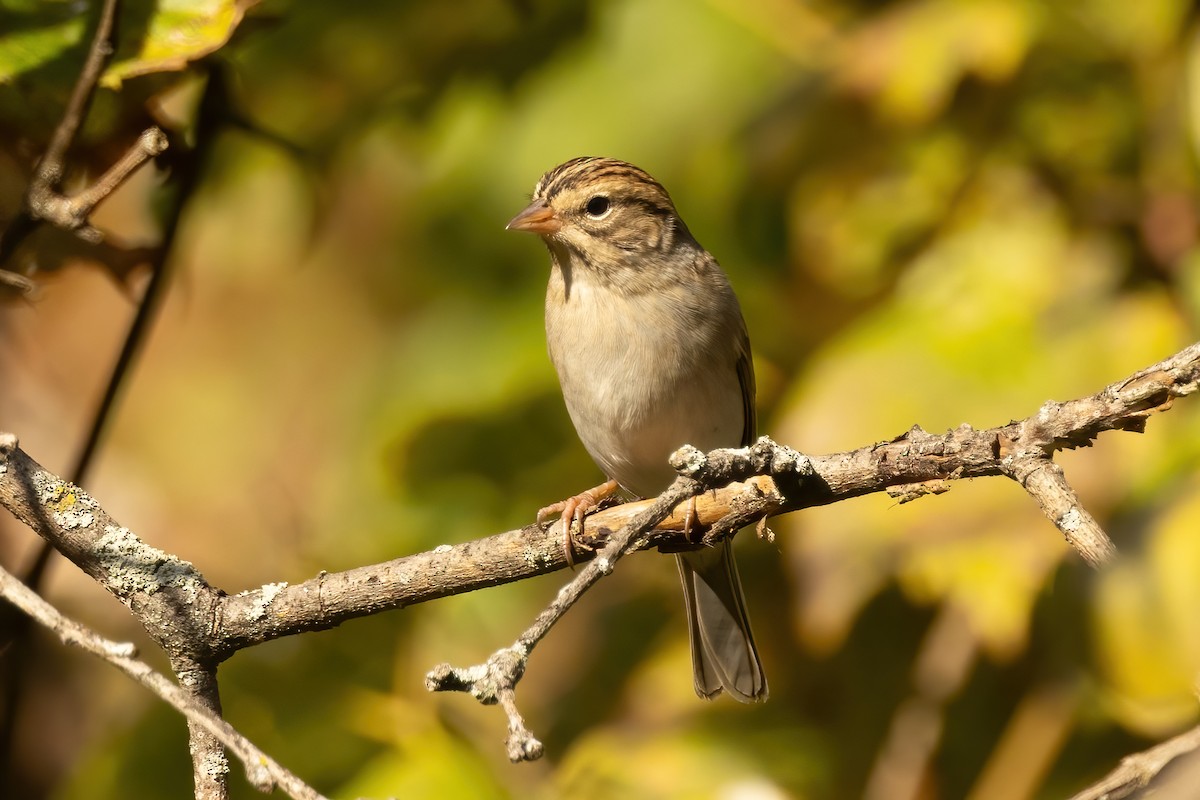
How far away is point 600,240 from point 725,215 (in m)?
0.36

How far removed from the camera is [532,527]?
7.65ft

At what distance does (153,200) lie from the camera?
11.2 ft

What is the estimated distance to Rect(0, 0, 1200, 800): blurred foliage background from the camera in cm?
291

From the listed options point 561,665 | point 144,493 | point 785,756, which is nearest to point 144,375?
point 144,493

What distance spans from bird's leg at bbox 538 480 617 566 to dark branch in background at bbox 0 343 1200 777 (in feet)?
0.07

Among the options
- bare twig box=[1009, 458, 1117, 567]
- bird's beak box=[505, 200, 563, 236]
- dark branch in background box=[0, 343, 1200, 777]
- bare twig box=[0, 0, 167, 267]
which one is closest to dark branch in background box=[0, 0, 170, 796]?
bare twig box=[0, 0, 167, 267]

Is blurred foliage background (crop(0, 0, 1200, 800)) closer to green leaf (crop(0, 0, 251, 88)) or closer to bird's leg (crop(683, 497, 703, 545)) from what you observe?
green leaf (crop(0, 0, 251, 88))

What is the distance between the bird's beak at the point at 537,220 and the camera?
3373 mm

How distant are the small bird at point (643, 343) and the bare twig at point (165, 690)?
71.1 inches

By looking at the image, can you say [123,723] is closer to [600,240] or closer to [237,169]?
[237,169]

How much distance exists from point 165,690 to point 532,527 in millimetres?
897

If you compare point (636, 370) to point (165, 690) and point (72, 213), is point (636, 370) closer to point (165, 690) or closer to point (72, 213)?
point (72, 213)

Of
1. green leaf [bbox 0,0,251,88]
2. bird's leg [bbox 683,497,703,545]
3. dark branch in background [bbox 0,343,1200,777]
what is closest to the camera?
dark branch in background [bbox 0,343,1200,777]

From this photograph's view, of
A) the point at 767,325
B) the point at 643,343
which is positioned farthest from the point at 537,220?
the point at 767,325
